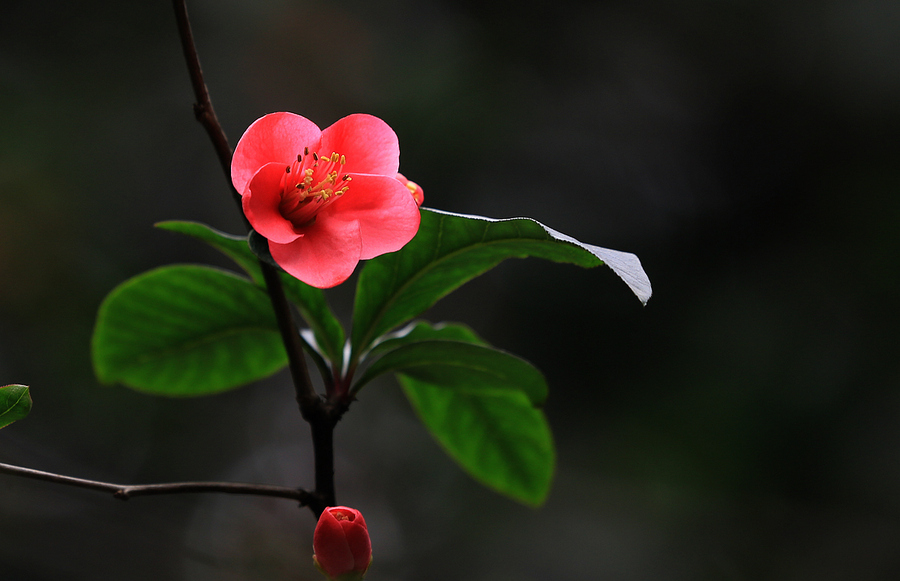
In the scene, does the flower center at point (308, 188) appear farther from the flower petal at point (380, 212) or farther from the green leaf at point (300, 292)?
the green leaf at point (300, 292)

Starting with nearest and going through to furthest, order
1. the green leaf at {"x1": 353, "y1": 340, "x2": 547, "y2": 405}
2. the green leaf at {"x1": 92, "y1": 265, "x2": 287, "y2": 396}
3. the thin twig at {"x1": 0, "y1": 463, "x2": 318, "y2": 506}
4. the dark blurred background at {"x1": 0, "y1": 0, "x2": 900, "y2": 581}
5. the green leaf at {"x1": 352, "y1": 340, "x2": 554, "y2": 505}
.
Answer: the thin twig at {"x1": 0, "y1": 463, "x2": 318, "y2": 506} → the green leaf at {"x1": 353, "y1": 340, "x2": 547, "y2": 405} → the green leaf at {"x1": 92, "y1": 265, "x2": 287, "y2": 396} → the green leaf at {"x1": 352, "y1": 340, "x2": 554, "y2": 505} → the dark blurred background at {"x1": 0, "y1": 0, "x2": 900, "y2": 581}

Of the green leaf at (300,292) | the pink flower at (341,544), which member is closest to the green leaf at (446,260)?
the green leaf at (300,292)

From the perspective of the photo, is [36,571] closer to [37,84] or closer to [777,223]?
[37,84]

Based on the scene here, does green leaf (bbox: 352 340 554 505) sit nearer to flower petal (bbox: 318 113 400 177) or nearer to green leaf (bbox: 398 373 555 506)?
green leaf (bbox: 398 373 555 506)

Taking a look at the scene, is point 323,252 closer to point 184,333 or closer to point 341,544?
point 341,544

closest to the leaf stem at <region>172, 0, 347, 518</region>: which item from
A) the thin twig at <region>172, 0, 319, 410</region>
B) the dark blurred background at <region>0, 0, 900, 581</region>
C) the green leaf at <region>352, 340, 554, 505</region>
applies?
the thin twig at <region>172, 0, 319, 410</region>

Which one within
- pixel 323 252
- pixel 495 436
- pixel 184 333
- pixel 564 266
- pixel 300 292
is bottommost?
pixel 564 266

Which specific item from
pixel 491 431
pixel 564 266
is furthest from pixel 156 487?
pixel 564 266
